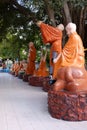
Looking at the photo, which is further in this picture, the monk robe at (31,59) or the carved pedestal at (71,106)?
the monk robe at (31,59)

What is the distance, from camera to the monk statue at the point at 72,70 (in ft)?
18.6

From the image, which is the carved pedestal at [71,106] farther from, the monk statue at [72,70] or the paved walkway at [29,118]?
the monk statue at [72,70]

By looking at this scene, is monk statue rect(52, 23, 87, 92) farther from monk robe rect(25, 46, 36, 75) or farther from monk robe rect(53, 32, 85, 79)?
monk robe rect(25, 46, 36, 75)

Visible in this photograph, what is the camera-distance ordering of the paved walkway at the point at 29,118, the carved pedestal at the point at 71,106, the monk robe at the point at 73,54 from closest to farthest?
the paved walkway at the point at 29,118 < the carved pedestal at the point at 71,106 < the monk robe at the point at 73,54

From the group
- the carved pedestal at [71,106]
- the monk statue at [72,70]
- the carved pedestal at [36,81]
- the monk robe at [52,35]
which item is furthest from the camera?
the carved pedestal at [36,81]

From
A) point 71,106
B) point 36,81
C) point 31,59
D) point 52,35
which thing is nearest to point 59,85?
point 71,106

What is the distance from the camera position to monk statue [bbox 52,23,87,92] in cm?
568

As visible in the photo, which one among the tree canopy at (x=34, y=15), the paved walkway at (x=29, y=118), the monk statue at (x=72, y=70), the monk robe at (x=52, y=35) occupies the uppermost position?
the tree canopy at (x=34, y=15)

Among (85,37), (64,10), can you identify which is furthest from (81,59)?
(85,37)

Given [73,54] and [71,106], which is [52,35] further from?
[71,106]

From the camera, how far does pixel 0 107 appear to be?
257 inches

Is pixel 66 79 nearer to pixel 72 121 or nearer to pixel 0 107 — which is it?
pixel 72 121

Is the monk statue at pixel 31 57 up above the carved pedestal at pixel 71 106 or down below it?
above

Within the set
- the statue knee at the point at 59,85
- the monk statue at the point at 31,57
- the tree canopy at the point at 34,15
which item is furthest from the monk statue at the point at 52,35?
the monk statue at the point at 31,57
